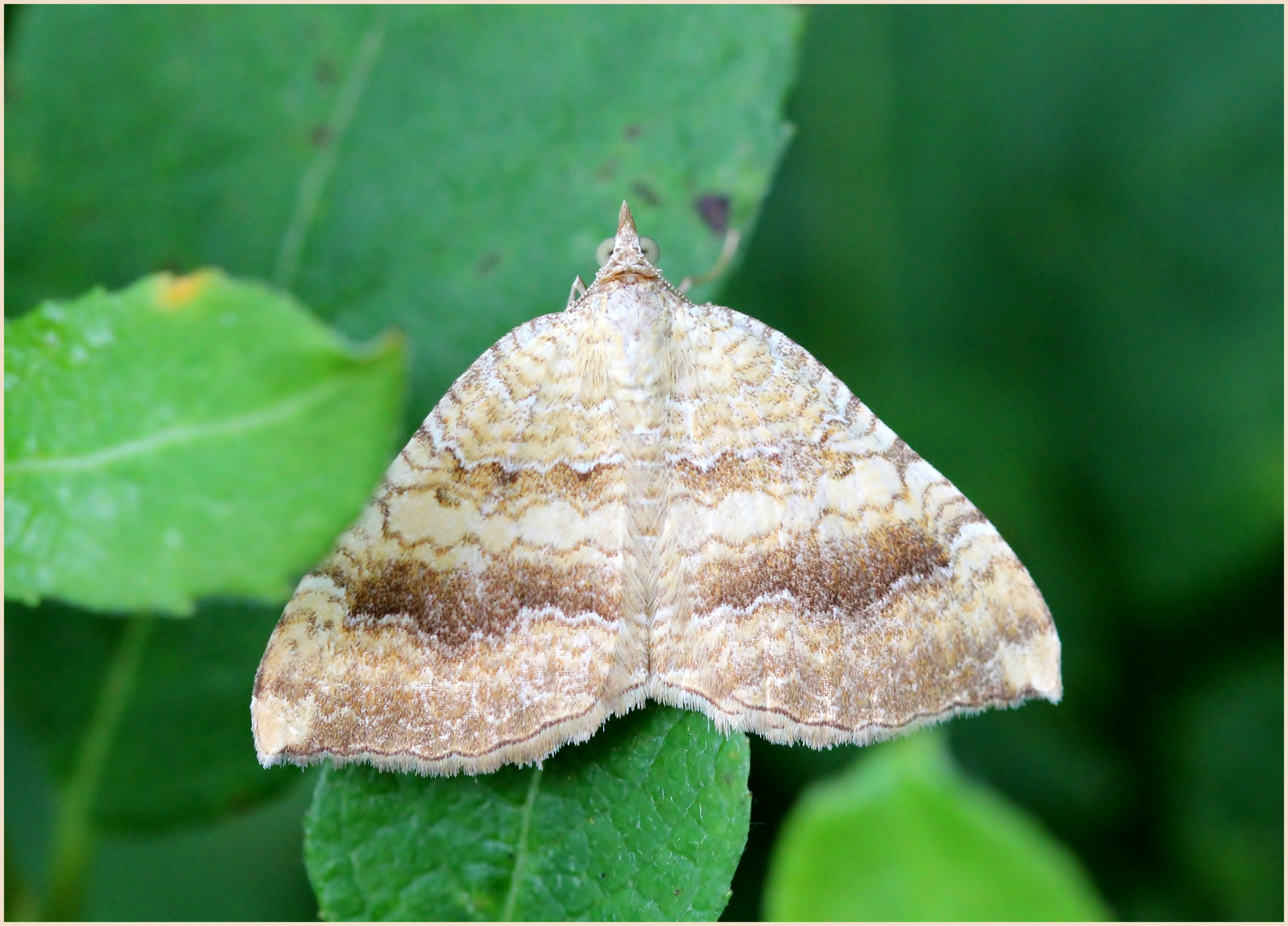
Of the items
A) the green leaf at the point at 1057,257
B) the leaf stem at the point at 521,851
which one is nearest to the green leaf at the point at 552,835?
the leaf stem at the point at 521,851

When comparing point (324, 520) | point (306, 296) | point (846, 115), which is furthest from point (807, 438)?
point (846, 115)

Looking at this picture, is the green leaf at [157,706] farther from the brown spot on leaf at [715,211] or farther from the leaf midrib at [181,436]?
the brown spot on leaf at [715,211]

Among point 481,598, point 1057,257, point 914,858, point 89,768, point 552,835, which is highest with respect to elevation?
point 1057,257

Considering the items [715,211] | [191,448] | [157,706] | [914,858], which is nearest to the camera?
[191,448]

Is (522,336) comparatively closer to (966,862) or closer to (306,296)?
(306,296)

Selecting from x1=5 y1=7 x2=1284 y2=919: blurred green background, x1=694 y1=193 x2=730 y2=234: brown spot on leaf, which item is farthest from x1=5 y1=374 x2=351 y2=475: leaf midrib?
x1=5 y1=7 x2=1284 y2=919: blurred green background

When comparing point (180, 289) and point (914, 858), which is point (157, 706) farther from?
point (914, 858)

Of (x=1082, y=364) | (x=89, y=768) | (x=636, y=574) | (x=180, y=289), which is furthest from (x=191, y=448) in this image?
(x=1082, y=364)

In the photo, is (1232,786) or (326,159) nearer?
(326,159)
